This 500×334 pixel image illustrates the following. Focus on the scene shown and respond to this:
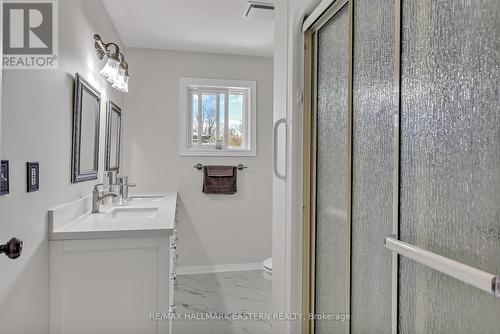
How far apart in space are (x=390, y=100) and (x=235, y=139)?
274 cm

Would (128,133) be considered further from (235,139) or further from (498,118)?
(498,118)

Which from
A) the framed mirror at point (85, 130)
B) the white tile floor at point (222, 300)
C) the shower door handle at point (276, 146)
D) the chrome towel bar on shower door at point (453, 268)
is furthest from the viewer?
the white tile floor at point (222, 300)

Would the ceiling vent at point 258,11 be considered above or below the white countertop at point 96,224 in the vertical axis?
above

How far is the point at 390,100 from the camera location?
35.9 inches

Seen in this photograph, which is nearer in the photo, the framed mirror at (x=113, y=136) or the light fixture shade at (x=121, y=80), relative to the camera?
the light fixture shade at (x=121, y=80)

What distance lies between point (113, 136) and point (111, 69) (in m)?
0.71

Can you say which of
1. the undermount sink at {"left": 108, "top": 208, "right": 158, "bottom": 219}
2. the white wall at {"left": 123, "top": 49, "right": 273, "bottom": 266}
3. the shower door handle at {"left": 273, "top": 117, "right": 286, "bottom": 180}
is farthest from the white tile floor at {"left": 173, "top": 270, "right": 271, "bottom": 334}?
the shower door handle at {"left": 273, "top": 117, "right": 286, "bottom": 180}

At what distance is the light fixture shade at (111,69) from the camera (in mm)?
2211

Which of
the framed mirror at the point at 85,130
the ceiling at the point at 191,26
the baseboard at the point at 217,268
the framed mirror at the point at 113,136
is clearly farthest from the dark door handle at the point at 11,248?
the baseboard at the point at 217,268

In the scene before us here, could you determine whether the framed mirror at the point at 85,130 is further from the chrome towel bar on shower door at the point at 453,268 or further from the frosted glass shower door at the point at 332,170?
the chrome towel bar on shower door at the point at 453,268

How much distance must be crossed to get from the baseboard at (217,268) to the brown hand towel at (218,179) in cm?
80

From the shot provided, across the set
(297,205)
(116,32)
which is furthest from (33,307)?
(116,32)

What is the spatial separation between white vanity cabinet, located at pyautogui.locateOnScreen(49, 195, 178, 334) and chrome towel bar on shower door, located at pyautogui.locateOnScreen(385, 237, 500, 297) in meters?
1.10

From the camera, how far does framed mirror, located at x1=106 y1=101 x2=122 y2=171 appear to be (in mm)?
2602
